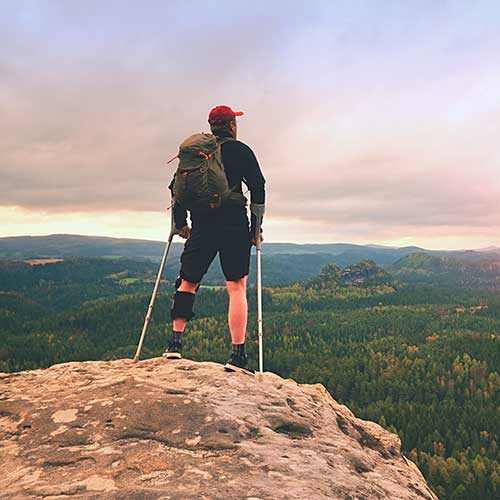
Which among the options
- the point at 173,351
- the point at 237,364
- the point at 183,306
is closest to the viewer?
the point at 237,364

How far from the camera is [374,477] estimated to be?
22.0 ft

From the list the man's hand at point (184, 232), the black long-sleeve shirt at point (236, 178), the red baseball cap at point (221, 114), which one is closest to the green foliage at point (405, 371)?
the man's hand at point (184, 232)

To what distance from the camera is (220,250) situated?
9008mm

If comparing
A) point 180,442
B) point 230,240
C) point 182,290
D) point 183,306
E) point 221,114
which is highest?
point 221,114

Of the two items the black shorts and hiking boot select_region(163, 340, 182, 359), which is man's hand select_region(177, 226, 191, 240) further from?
hiking boot select_region(163, 340, 182, 359)

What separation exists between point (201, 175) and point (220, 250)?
1.70m

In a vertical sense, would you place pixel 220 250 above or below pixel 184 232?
below

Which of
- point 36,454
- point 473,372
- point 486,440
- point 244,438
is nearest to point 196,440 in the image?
point 244,438

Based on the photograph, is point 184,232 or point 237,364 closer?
point 237,364

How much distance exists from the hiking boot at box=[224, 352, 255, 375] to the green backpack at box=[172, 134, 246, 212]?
325cm

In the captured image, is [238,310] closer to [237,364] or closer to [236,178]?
[237,364]

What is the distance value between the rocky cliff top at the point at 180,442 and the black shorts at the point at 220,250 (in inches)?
83.1

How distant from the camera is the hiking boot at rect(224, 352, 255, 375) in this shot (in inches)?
354

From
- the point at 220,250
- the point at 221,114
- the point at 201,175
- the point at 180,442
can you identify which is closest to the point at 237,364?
the point at 220,250
